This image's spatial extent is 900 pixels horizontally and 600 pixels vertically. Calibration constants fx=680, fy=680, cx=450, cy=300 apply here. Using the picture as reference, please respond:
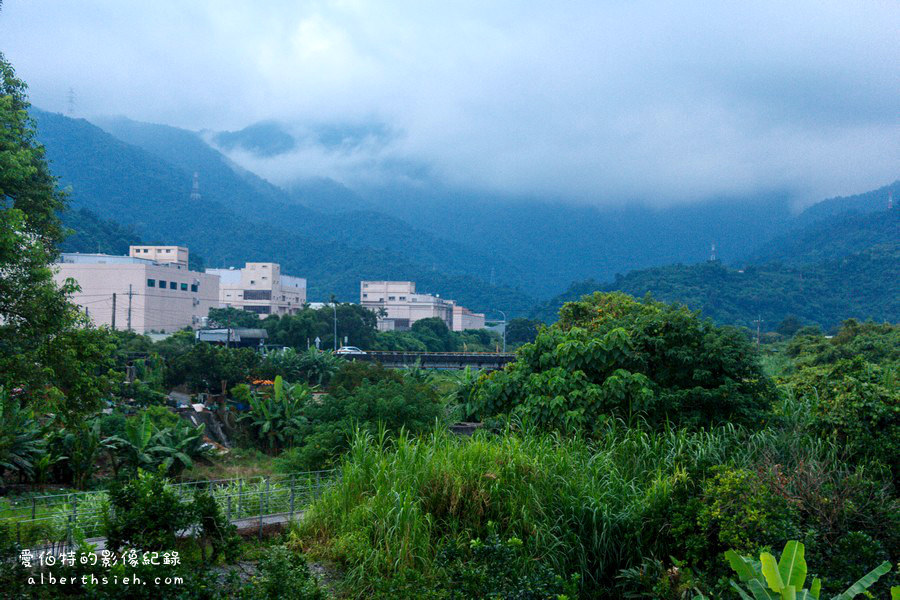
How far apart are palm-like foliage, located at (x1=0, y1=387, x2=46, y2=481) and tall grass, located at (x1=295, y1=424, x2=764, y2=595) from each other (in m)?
14.5

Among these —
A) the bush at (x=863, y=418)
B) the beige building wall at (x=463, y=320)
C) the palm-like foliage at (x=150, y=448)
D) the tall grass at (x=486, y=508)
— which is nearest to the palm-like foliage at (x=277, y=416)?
the palm-like foliage at (x=150, y=448)

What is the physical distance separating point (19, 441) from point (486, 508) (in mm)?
17681

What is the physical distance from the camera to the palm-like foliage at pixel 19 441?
1797cm

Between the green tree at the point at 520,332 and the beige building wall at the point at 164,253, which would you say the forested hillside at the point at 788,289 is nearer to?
the green tree at the point at 520,332

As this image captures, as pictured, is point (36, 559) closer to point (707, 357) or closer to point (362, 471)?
point (362, 471)

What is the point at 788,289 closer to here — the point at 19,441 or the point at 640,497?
the point at 19,441

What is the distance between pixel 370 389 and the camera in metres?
12.7

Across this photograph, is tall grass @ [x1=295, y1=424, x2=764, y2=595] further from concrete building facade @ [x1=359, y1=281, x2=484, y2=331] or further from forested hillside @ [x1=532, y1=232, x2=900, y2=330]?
concrete building facade @ [x1=359, y1=281, x2=484, y2=331]

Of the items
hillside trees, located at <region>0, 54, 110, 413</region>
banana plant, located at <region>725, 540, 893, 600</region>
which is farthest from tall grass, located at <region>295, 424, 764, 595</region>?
hillside trees, located at <region>0, 54, 110, 413</region>

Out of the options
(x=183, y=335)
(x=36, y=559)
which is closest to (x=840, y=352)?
(x=36, y=559)

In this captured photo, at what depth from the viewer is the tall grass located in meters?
6.26

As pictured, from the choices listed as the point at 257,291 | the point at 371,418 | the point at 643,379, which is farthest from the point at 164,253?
the point at 643,379

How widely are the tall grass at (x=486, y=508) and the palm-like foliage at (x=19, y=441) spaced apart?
47.7ft

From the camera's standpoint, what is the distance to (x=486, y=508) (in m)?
6.62
